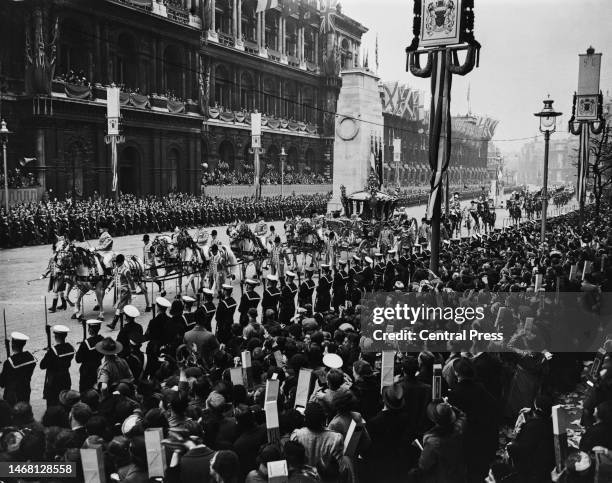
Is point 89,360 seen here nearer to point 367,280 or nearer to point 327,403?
point 327,403

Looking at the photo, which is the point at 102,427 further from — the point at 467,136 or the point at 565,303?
the point at 467,136

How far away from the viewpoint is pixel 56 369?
7.31 m

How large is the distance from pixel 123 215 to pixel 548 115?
20.1 meters

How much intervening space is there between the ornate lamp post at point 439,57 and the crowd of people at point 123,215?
8.04 meters

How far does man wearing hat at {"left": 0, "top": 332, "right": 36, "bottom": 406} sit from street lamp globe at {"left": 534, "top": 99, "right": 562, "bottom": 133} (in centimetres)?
1572

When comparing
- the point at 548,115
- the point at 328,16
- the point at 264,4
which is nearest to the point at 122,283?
the point at 548,115

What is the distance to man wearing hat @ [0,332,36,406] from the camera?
6.96 metres

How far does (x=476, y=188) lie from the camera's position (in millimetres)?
94188

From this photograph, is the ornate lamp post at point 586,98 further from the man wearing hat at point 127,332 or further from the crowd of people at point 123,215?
the crowd of people at point 123,215

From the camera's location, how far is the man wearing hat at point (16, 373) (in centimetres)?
696

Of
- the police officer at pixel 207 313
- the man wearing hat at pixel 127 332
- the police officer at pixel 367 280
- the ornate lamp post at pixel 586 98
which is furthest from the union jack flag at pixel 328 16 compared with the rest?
the man wearing hat at pixel 127 332

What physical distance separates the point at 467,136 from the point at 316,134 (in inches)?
1434

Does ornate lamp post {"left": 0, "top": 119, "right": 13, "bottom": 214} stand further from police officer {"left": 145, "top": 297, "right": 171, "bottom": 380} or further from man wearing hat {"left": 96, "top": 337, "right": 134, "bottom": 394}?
man wearing hat {"left": 96, "top": 337, "right": 134, "bottom": 394}

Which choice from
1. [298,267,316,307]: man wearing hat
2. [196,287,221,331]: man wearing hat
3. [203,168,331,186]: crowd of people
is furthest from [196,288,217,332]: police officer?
[203,168,331,186]: crowd of people
